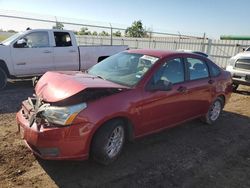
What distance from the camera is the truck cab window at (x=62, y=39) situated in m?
9.40

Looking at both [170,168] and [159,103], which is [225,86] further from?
[170,168]

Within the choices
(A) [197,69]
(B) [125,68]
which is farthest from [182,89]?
(B) [125,68]

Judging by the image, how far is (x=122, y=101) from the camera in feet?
12.4

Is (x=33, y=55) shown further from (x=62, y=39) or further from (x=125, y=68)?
(x=125, y=68)

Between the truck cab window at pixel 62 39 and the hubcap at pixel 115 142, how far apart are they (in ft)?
20.7

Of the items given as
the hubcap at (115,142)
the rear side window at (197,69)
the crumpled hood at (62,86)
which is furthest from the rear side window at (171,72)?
the hubcap at (115,142)

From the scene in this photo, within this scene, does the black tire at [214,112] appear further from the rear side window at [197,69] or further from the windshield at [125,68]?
the windshield at [125,68]

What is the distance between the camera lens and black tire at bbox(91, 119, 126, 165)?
3576 mm

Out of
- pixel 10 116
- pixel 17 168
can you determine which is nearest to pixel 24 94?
pixel 10 116

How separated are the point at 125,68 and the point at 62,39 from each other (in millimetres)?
5553

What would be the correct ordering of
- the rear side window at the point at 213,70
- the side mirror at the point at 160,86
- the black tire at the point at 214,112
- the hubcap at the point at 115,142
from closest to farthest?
1. the hubcap at the point at 115,142
2. the side mirror at the point at 160,86
3. the rear side window at the point at 213,70
4. the black tire at the point at 214,112

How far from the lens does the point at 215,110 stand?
20.4ft

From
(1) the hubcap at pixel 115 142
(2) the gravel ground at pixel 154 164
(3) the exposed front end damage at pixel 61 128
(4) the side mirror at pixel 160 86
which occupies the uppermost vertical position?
(4) the side mirror at pixel 160 86

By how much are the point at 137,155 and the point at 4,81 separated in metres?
5.95
